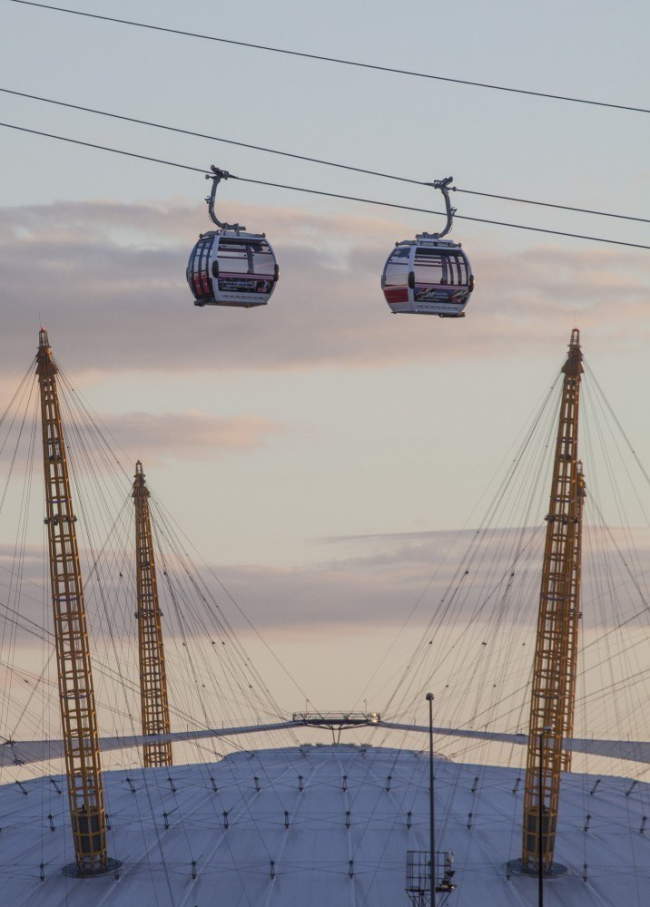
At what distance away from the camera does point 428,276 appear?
73.4 m

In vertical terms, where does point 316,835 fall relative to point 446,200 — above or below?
below

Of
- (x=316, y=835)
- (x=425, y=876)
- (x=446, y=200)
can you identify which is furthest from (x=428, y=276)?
(x=316, y=835)

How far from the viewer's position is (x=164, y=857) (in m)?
108

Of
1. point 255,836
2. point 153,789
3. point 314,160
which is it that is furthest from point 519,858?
point 314,160

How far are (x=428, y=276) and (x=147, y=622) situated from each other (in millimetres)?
84223

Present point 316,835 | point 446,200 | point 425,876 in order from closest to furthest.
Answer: point 446,200
point 425,876
point 316,835

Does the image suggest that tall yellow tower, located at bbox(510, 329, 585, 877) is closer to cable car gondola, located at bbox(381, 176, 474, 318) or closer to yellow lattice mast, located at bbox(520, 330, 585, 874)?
yellow lattice mast, located at bbox(520, 330, 585, 874)

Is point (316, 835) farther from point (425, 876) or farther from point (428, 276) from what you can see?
point (428, 276)

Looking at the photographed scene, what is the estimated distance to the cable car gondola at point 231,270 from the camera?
2869 inches

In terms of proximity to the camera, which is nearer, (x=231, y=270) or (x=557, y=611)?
(x=231, y=270)

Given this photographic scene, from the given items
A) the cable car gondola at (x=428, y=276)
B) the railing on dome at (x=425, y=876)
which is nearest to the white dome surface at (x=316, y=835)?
the railing on dome at (x=425, y=876)

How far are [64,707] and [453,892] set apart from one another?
79.9 feet

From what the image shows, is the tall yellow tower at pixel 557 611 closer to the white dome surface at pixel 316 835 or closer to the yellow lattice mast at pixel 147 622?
the white dome surface at pixel 316 835

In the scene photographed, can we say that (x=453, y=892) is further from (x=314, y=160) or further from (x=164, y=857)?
(x=314, y=160)
